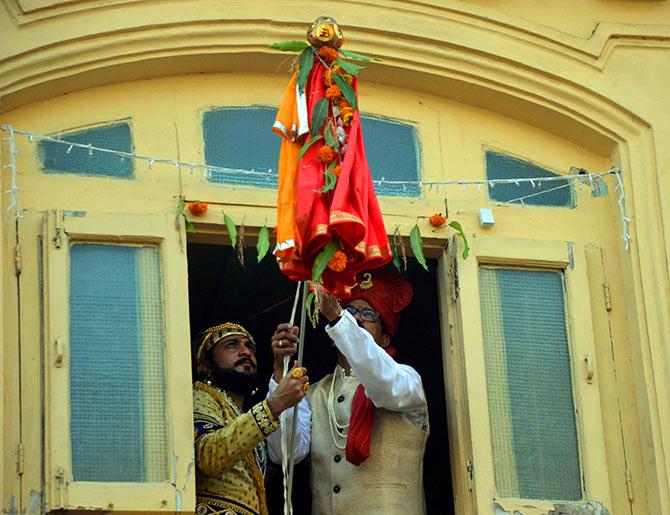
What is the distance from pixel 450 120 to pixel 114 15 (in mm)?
1455

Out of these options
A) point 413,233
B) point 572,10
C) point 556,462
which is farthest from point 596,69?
point 556,462

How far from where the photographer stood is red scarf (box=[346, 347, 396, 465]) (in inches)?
330

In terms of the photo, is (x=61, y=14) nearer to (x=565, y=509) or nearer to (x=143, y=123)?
(x=143, y=123)

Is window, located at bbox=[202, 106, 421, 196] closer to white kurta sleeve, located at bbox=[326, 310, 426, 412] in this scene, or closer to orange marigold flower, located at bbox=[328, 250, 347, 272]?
white kurta sleeve, located at bbox=[326, 310, 426, 412]

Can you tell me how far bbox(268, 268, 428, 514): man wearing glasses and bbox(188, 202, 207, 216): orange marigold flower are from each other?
1.83 ft

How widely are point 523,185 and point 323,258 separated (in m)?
1.54

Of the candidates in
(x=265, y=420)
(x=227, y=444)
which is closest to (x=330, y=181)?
(x=265, y=420)

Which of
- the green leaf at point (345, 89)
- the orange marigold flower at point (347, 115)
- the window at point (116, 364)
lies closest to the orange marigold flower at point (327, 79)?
the green leaf at point (345, 89)

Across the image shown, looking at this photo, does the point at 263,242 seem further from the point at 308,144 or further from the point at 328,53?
the point at 328,53

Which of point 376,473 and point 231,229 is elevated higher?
point 231,229

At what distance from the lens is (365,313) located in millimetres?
8883

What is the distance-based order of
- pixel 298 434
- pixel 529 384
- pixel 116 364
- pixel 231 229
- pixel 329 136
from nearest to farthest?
1. pixel 329 136
2. pixel 116 364
3. pixel 231 229
4. pixel 529 384
5. pixel 298 434

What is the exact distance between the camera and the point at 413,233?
846cm

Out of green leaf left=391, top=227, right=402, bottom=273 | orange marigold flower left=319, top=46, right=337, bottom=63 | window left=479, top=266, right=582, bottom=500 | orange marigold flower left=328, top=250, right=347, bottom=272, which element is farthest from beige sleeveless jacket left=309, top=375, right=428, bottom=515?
orange marigold flower left=319, top=46, right=337, bottom=63
